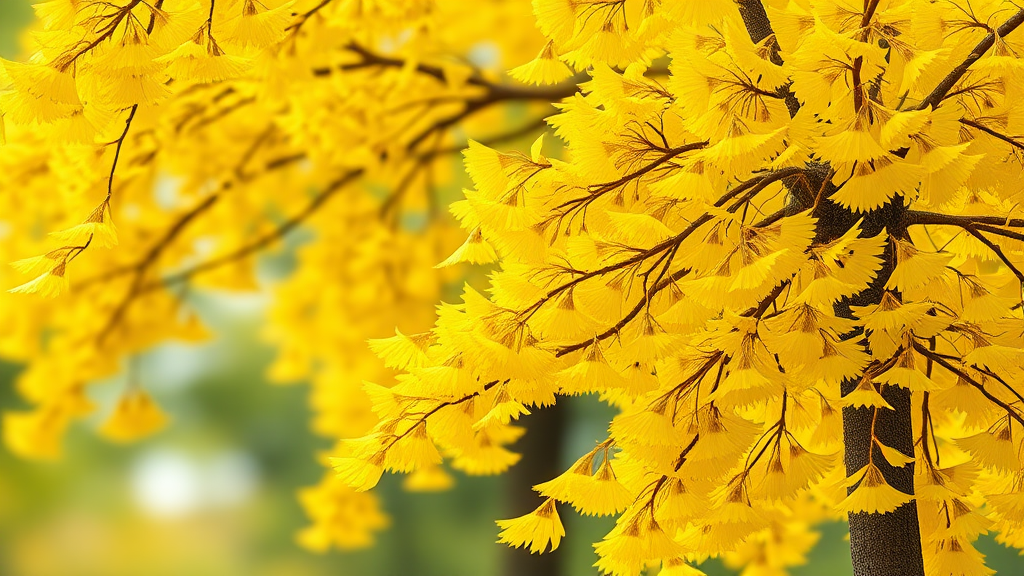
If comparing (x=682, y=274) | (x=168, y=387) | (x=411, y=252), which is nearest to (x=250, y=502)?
(x=168, y=387)

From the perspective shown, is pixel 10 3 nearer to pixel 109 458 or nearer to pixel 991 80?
pixel 109 458

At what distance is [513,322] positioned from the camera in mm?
686

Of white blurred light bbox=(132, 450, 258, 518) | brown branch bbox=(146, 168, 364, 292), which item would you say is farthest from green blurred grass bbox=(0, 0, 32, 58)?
brown branch bbox=(146, 168, 364, 292)

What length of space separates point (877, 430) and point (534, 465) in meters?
1.43

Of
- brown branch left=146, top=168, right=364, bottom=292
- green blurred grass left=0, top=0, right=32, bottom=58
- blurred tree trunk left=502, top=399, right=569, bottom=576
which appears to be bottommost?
blurred tree trunk left=502, top=399, right=569, bottom=576

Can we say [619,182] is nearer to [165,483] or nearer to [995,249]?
[995,249]

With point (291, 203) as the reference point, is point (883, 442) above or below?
above

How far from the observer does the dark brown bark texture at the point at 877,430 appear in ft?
2.51

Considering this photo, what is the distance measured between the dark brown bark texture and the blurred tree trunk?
52.6 inches

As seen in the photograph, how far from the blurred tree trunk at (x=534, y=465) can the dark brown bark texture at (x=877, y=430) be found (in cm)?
134

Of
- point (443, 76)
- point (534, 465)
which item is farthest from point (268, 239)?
point (534, 465)

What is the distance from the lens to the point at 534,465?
7.11 ft

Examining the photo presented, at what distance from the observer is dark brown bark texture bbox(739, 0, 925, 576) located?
77cm

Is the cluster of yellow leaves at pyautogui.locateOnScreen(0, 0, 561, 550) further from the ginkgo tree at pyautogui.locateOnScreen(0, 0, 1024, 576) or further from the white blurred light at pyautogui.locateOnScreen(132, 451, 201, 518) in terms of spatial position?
the white blurred light at pyautogui.locateOnScreen(132, 451, 201, 518)
